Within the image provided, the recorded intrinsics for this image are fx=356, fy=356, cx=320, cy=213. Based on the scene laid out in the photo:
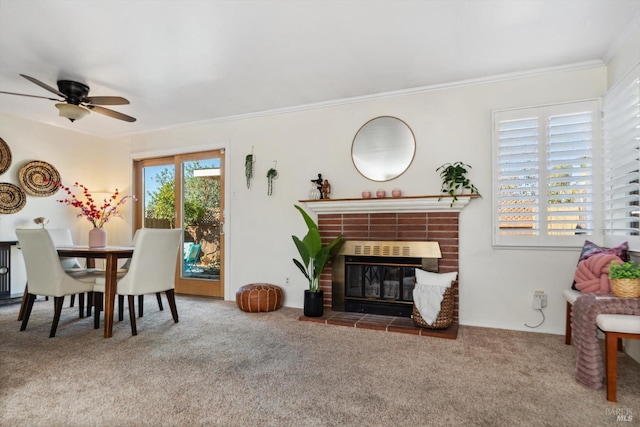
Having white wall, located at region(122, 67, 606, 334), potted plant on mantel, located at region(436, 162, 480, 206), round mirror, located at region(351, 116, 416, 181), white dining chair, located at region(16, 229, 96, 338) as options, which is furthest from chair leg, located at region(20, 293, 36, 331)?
potted plant on mantel, located at region(436, 162, 480, 206)

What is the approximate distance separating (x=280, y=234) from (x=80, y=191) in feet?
10.4

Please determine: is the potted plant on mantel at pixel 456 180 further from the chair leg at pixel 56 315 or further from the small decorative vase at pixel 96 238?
the chair leg at pixel 56 315

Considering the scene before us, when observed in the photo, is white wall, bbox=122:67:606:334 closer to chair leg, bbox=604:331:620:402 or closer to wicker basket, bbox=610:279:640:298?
wicker basket, bbox=610:279:640:298

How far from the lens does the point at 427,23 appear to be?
2.40 metres

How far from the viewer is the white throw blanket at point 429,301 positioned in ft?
9.84

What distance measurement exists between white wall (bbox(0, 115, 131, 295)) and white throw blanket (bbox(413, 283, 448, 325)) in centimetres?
418

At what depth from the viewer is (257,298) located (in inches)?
148

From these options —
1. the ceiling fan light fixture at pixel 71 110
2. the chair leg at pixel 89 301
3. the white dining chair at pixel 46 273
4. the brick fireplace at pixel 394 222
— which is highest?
the ceiling fan light fixture at pixel 71 110

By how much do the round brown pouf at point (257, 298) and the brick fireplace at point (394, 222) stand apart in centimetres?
54

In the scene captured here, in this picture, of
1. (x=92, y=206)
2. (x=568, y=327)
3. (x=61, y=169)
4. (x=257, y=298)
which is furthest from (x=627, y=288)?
(x=61, y=169)

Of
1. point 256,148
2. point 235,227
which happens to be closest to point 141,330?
point 235,227

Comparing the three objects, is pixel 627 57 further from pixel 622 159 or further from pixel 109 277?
pixel 109 277

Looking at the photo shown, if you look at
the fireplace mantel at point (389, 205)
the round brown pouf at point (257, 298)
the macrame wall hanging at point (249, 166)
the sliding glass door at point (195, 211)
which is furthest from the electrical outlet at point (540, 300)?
the sliding glass door at point (195, 211)

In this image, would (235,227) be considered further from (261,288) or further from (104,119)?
(104,119)
